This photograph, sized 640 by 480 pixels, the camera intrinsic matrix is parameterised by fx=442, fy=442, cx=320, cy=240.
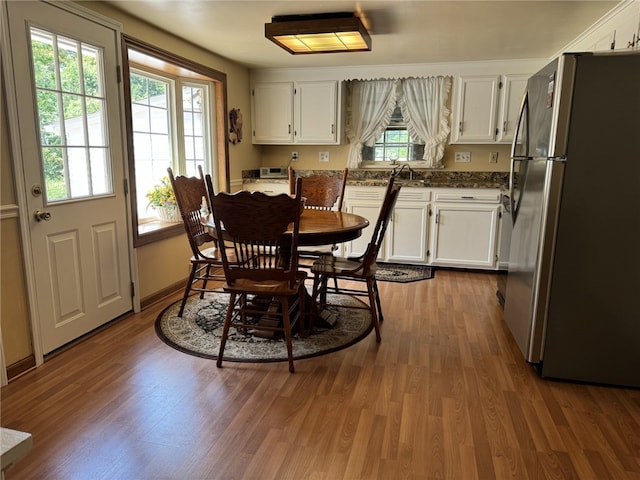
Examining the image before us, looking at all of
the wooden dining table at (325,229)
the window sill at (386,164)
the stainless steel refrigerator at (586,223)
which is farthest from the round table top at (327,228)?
the window sill at (386,164)

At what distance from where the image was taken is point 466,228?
4.49 meters

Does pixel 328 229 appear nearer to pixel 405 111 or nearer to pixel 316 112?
pixel 316 112

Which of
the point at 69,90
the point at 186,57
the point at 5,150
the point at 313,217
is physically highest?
the point at 186,57

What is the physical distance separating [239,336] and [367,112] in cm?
321

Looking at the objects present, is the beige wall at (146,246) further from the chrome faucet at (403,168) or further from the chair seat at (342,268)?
the chrome faucet at (403,168)

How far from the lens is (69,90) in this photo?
8.61 feet

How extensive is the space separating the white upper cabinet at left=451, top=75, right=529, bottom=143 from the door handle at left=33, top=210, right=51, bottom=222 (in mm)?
3794

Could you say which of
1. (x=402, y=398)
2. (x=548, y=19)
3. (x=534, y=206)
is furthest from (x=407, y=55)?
(x=402, y=398)

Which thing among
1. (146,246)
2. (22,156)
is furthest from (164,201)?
(22,156)

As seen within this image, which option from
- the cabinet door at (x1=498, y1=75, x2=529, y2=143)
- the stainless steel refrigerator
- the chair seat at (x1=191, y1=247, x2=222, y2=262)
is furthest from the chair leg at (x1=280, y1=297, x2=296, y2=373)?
the cabinet door at (x1=498, y1=75, x2=529, y2=143)

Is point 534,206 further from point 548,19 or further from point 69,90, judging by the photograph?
point 69,90

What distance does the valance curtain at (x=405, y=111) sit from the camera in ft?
15.9

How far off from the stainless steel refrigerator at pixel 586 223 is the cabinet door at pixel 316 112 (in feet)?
8.90

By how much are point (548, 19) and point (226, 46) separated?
2.59 metres
